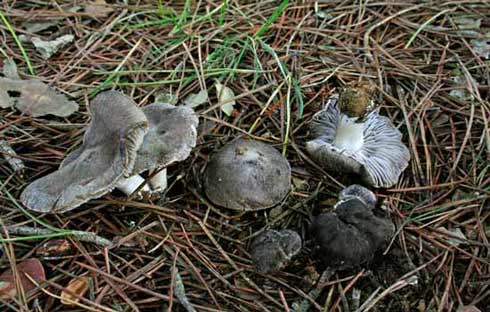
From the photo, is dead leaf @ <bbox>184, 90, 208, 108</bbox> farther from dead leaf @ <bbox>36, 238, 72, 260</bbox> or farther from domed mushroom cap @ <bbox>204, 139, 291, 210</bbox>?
dead leaf @ <bbox>36, 238, 72, 260</bbox>

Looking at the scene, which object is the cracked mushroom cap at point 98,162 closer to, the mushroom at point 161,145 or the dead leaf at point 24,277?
the mushroom at point 161,145

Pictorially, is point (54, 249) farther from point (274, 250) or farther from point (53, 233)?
point (274, 250)

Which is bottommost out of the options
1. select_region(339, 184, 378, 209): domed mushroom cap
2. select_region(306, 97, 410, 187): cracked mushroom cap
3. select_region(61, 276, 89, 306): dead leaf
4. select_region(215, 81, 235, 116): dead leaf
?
select_region(61, 276, 89, 306): dead leaf

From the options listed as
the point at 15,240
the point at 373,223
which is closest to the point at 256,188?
the point at 373,223

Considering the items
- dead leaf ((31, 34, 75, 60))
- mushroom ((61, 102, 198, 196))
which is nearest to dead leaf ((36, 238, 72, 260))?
mushroom ((61, 102, 198, 196))

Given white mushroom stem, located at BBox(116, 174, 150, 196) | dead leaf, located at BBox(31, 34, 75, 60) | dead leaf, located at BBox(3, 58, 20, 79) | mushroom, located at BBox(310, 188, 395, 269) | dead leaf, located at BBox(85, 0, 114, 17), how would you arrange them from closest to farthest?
mushroom, located at BBox(310, 188, 395, 269)
white mushroom stem, located at BBox(116, 174, 150, 196)
dead leaf, located at BBox(3, 58, 20, 79)
dead leaf, located at BBox(31, 34, 75, 60)
dead leaf, located at BBox(85, 0, 114, 17)

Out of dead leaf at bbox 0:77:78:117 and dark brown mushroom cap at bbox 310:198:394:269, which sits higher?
dead leaf at bbox 0:77:78:117

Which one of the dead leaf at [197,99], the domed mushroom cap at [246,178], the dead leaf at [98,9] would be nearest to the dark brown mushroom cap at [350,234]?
the domed mushroom cap at [246,178]
